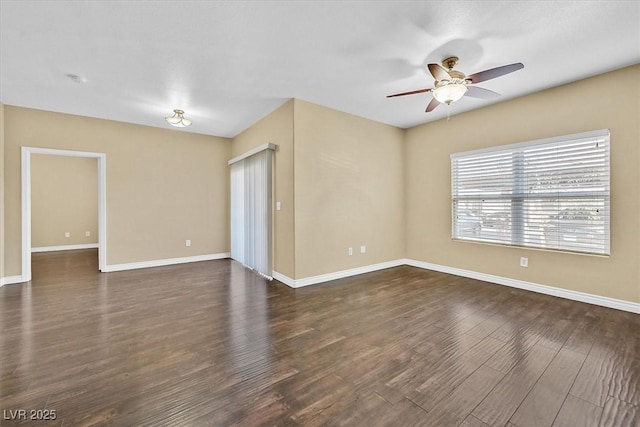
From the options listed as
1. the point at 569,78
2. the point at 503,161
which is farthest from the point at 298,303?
the point at 569,78

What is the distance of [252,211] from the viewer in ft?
15.7

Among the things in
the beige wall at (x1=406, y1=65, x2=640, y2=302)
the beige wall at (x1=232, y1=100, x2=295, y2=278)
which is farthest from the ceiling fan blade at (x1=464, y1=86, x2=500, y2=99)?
the beige wall at (x1=232, y1=100, x2=295, y2=278)

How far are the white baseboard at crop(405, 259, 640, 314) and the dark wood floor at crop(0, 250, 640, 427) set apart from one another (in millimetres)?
137

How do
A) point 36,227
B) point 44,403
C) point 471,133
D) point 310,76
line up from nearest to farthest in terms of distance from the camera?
point 44,403
point 310,76
point 471,133
point 36,227

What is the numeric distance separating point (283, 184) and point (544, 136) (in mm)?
3598

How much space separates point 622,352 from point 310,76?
12.7ft

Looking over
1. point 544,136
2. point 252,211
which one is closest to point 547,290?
point 544,136

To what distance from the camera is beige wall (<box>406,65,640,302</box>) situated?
9.71 feet

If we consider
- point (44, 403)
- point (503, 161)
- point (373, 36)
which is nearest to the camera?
point (44, 403)

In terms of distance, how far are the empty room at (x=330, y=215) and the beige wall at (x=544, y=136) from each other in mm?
23

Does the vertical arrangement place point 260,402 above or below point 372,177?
below

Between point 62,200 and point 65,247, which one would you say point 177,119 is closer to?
point 62,200

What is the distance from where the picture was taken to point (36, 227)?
6.66 meters

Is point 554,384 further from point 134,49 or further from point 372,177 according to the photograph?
point 134,49
